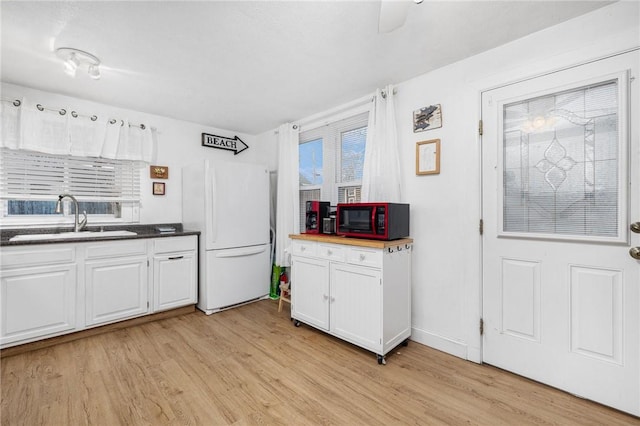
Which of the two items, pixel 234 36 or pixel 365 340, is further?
pixel 365 340

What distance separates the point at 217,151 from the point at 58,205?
74.7 inches

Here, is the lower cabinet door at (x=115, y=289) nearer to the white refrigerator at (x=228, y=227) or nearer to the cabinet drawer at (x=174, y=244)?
the cabinet drawer at (x=174, y=244)

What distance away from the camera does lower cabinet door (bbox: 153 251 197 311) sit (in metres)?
2.93

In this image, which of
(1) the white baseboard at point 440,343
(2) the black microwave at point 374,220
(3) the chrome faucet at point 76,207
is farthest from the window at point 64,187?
(1) the white baseboard at point 440,343

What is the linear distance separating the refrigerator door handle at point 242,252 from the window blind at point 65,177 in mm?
1228

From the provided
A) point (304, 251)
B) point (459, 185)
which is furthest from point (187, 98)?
point (459, 185)

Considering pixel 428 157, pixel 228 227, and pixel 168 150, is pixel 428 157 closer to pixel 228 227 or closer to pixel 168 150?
pixel 228 227

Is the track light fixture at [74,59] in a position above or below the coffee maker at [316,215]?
above

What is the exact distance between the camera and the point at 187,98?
9.56ft

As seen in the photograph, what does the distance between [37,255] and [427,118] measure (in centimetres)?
350

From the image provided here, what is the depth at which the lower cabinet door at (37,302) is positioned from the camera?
7.11 feet

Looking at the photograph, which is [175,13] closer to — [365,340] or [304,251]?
[304,251]

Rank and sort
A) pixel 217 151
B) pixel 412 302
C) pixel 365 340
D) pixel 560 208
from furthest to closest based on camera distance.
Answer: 1. pixel 217 151
2. pixel 412 302
3. pixel 365 340
4. pixel 560 208

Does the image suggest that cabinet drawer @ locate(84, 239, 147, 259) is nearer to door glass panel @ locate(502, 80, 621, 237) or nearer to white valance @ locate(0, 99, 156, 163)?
white valance @ locate(0, 99, 156, 163)
